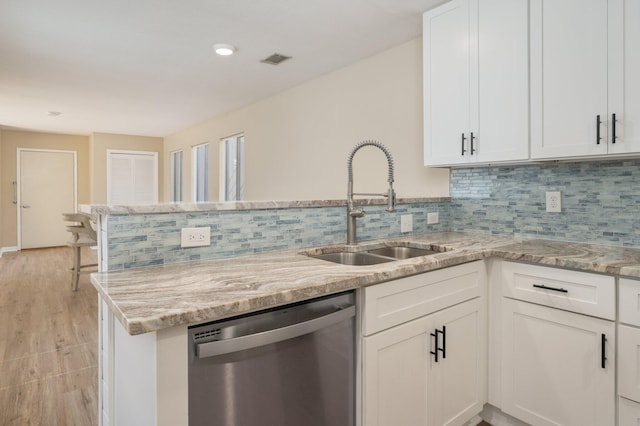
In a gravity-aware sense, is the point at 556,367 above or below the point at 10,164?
below

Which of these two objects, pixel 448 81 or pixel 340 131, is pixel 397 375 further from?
pixel 340 131

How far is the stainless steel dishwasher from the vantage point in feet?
3.22

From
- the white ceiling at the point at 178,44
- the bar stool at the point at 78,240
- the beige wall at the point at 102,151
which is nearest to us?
the white ceiling at the point at 178,44

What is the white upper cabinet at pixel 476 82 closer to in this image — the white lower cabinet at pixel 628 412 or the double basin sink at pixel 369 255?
the double basin sink at pixel 369 255

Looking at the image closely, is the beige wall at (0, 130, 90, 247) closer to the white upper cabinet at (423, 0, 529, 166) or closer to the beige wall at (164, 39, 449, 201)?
the beige wall at (164, 39, 449, 201)

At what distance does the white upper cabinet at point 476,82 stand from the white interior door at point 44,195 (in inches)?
313

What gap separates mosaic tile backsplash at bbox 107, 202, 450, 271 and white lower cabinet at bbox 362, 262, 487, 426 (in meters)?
0.59

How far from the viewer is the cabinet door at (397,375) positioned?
1.34 metres

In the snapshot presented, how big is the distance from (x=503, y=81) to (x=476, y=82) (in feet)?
0.50

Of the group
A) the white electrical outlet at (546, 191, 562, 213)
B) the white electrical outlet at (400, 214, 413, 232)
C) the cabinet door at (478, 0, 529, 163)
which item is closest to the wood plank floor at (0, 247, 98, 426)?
the white electrical outlet at (400, 214, 413, 232)

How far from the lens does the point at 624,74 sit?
1.59 meters

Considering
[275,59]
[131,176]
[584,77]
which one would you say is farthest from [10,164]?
[584,77]

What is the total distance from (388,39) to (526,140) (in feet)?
4.72

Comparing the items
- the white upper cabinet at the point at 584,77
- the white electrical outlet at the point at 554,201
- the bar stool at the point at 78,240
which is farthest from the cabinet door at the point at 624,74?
the bar stool at the point at 78,240
